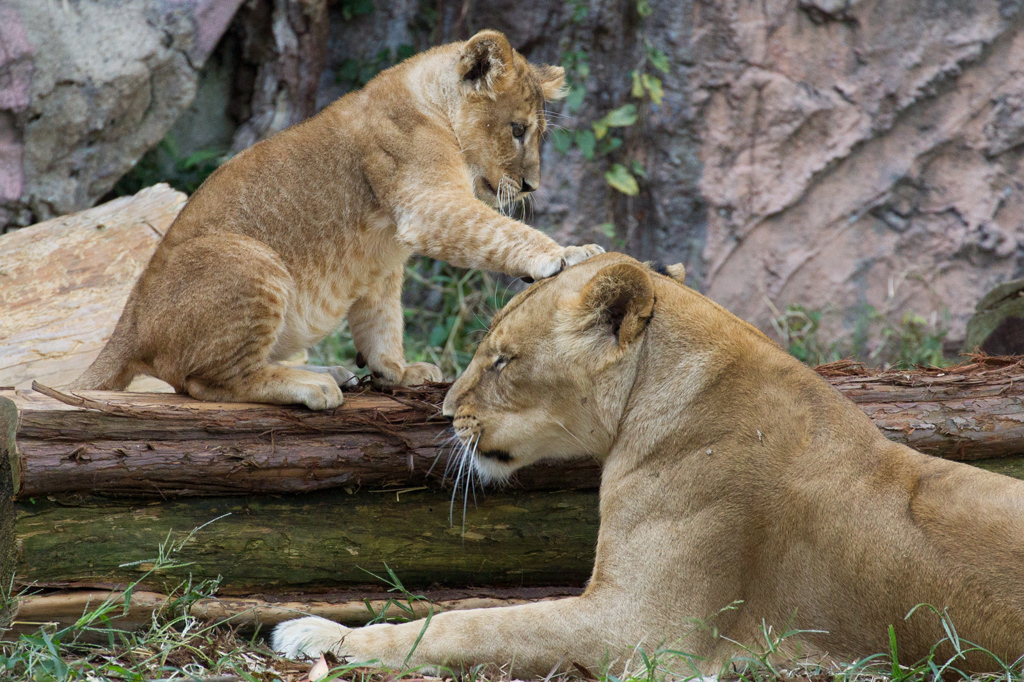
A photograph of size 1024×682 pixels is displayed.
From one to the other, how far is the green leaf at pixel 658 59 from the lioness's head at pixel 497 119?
3194 mm

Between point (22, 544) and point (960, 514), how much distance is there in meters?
3.16

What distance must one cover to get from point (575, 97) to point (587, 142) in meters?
0.40

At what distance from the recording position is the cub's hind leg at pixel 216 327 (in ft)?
12.7

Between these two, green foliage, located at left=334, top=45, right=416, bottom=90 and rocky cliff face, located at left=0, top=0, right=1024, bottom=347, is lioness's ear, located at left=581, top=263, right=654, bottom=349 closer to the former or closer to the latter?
rocky cliff face, located at left=0, top=0, right=1024, bottom=347

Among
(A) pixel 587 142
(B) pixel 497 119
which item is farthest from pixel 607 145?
(B) pixel 497 119

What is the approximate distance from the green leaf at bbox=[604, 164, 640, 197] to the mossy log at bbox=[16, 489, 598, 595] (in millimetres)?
4634

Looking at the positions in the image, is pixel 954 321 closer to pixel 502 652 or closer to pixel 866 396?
pixel 866 396

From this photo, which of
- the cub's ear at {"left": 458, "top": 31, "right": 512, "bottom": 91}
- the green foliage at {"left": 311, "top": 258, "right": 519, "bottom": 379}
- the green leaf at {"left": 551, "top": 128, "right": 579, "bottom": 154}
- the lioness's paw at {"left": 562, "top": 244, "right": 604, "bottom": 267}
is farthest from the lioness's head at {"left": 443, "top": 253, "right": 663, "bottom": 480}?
the green leaf at {"left": 551, "top": 128, "right": 579, "bottom": 154}

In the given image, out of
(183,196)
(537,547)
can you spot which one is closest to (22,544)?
(537,547)

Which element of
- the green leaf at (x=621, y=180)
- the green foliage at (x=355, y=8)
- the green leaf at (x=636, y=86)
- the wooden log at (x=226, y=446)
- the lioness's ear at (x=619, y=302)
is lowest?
the wooden log at (x=226, y=446)

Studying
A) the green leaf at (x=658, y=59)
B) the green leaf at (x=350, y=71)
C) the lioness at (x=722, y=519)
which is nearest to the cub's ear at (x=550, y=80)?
the lioness at (x=722, y=519)

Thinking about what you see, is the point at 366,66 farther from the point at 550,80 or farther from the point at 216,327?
the point at 216,327

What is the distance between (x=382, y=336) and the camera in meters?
4.74

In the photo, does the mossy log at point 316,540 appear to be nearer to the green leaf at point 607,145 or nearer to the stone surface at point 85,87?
the stone surface at point 85,87
